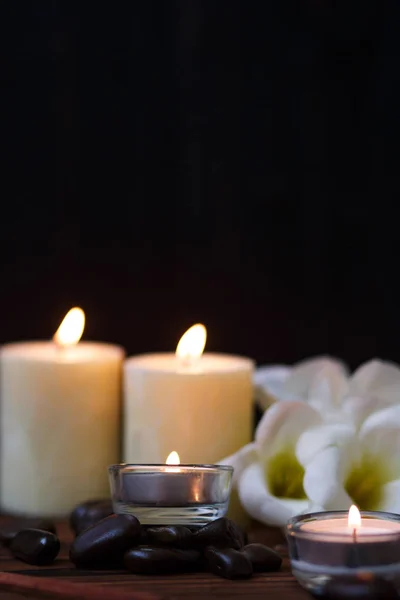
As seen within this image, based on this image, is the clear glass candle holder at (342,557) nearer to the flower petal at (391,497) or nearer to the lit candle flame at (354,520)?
the lit candle flame at (354,520)

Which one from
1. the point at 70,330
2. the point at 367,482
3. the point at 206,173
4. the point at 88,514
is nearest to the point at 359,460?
the point at 367,482

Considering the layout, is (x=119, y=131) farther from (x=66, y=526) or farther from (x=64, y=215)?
(x=66, y=526)

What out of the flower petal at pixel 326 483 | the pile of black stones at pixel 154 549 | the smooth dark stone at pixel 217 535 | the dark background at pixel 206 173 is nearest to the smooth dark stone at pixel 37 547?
the pile of black stones at pixel 154 549

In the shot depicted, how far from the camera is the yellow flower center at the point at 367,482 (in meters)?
0.85

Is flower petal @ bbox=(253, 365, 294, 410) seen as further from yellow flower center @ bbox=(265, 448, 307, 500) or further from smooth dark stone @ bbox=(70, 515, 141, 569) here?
smooth dark stone @ bbox=(70, 515, 141, 569)

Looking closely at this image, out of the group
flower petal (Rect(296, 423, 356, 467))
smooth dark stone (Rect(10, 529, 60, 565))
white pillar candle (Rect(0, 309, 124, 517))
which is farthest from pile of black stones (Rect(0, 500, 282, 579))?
white pillar candle (Rect(0, 309, 124, 517))

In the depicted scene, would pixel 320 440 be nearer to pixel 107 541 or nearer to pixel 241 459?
pixel 241 459

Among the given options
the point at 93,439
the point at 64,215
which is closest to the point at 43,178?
the point at 64,215

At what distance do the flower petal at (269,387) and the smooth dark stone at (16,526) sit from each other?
11.7 inches

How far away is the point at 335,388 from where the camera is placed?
973mm

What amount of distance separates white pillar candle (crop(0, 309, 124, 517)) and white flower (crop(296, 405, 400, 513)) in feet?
0.83

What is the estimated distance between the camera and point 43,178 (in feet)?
4.23

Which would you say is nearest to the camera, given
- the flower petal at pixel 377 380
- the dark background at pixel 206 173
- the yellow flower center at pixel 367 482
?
the yellow flower center at pixel 367 482

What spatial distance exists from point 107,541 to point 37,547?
73 millimetres
